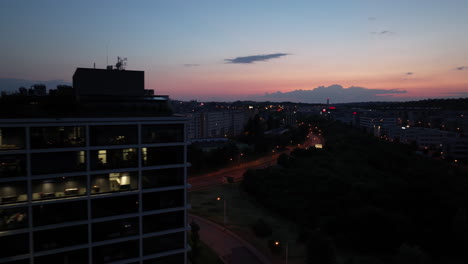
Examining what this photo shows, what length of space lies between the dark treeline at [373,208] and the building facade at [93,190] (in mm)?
8176

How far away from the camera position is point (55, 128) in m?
11.8

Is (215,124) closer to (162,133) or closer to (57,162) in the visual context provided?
(162,133)

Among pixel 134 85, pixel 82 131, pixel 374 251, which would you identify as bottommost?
pixel 374 251

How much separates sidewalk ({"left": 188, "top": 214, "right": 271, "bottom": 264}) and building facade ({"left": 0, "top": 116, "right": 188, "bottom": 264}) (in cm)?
543

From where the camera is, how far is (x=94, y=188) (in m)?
12.5

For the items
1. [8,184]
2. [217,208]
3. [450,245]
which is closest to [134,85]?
[8,184]

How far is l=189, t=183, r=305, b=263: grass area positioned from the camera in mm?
20281

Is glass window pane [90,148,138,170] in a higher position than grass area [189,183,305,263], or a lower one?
higher

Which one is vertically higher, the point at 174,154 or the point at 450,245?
the point at 174,154

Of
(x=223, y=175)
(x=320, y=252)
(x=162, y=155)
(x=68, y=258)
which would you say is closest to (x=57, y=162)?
(x=68, y=258)

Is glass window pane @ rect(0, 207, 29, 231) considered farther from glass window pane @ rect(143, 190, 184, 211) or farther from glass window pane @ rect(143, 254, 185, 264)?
glass window pane @ rect(143, 254, 185, 264)

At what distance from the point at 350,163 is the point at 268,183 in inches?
673

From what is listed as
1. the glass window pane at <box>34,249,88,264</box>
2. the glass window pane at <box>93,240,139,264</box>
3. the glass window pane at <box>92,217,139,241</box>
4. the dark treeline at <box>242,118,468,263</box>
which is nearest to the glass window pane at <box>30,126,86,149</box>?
the glass window pane at <box>92,217,139,241</box>

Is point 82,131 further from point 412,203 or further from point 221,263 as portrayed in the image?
point 412,203
